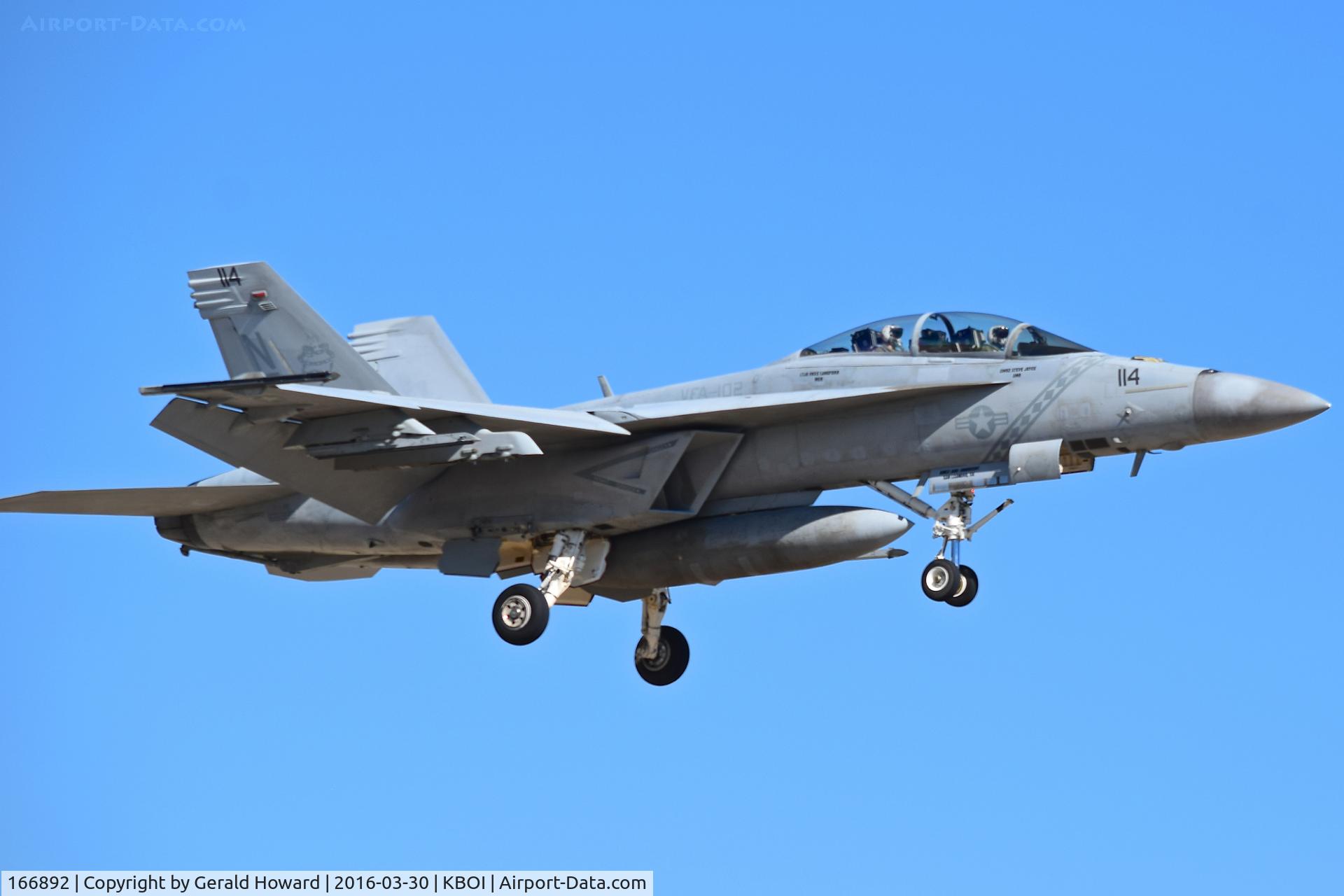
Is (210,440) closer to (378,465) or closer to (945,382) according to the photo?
(378,465)

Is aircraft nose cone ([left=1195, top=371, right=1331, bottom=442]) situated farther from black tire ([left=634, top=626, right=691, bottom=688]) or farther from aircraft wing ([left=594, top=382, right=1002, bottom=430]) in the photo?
black tire ([left=634, top=626, right=691, bottom=688])

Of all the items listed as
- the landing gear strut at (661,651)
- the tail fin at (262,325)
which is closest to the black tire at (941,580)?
the landing gear strut at (661,651)

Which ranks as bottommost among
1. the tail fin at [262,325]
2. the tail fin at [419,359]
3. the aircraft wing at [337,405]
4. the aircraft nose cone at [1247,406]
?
the aircraft nose cone at [1247,406]

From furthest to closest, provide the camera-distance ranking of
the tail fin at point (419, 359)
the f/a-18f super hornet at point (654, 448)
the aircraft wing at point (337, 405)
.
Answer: the tail fin at point (419, 359), the f/a-18f super hornet at point (654, 448), the aircraft wing at point (337, 405)

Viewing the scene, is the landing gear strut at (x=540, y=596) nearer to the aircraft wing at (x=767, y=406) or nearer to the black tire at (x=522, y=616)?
the black tire at (x=522, y=616)

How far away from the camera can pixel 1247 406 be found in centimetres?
1822

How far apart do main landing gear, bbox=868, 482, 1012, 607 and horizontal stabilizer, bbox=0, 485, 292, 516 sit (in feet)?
24.2

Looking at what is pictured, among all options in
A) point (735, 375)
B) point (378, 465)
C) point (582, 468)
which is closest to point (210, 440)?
point (378, 465)

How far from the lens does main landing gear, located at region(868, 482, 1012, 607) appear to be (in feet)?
62.1

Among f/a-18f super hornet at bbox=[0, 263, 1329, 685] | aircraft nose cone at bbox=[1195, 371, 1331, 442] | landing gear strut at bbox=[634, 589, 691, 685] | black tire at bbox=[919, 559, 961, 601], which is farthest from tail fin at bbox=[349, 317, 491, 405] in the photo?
aircraft nose cone at bbox=[1195, 371, 1331, 442]

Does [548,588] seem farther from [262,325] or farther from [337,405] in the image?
[262,325]

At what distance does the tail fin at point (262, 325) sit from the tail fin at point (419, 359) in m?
2.65

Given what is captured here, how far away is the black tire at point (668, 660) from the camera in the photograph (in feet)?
74.0

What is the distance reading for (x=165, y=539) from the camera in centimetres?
2281
